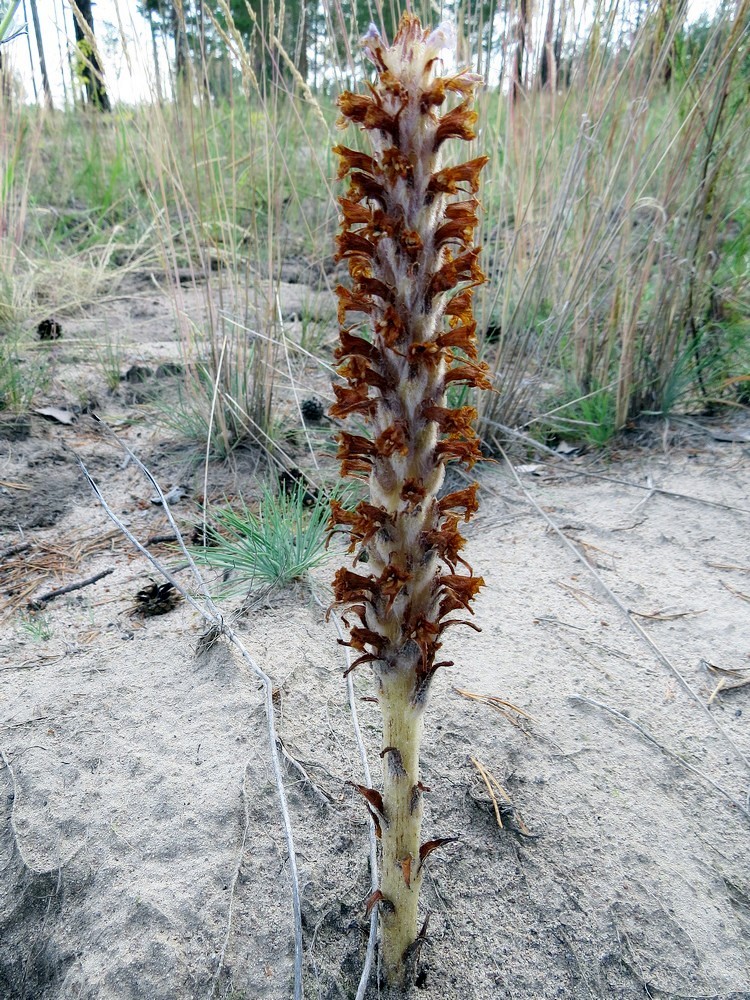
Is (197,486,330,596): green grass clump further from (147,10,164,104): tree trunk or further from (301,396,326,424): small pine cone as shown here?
(147,10,164,104): tree trunk

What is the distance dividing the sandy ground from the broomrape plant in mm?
509

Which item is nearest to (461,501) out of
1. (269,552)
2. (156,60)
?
(269,552)

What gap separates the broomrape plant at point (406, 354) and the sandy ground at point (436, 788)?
1.67 feet

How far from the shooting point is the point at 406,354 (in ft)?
3.01

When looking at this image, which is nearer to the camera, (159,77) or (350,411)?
(350,411)

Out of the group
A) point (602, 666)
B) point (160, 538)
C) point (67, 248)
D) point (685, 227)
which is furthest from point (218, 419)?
point (67, 248)

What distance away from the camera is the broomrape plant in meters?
0.87

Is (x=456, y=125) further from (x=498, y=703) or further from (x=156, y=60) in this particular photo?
(x=156, y=60)

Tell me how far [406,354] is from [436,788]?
1.11 meters

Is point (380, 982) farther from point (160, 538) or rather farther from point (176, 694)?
point (160, 538)

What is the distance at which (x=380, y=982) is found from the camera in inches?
52.7

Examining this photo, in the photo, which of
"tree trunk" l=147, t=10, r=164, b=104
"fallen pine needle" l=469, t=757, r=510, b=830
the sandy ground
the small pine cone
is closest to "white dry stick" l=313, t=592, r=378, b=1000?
the sandy ground

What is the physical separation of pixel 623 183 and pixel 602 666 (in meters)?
2.67

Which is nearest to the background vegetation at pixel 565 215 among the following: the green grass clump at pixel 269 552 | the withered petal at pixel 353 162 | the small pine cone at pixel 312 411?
the small pine cone at pixel 312 411
